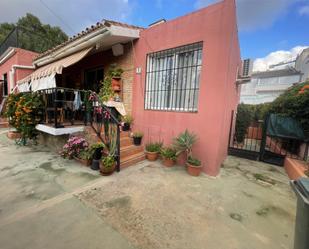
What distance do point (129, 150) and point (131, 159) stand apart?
39cm

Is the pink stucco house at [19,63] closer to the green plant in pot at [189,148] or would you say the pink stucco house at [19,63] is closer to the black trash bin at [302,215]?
the green plant in pot at [189,148]

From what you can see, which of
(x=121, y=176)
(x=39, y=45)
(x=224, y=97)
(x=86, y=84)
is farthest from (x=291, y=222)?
(x=39, y=45)

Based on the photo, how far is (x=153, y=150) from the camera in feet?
18.3

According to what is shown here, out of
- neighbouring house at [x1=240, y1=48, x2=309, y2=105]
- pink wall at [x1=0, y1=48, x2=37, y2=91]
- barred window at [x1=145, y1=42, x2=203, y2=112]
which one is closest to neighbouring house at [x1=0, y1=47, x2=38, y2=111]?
pink wall at [x1=0, y1=48, x2=37, y2=91]

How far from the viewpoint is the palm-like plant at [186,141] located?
15.4ft

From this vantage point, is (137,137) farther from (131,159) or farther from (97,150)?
(97,150)

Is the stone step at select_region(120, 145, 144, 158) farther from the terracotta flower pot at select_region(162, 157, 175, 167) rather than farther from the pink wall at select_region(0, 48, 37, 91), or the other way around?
the pink wall at select_region(0, 48, 37, 91)

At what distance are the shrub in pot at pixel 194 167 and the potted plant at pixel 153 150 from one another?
1307 millimetres

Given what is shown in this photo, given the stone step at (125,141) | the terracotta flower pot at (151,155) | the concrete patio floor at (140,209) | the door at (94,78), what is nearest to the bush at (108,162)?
the concrete patio floor at (140,209)

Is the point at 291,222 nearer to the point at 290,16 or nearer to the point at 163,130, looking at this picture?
the point at 163,130

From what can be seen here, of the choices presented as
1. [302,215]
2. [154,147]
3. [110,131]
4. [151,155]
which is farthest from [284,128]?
[110,131]

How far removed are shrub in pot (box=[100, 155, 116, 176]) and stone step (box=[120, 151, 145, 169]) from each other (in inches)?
20.8

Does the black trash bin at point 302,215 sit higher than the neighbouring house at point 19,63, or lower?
lower

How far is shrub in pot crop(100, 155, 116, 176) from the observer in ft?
13.7
